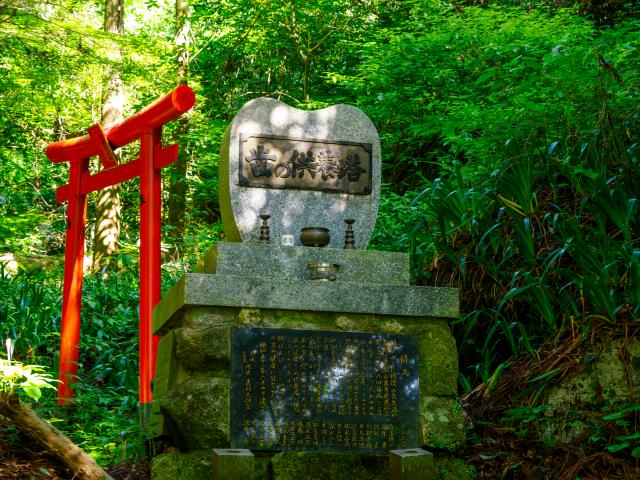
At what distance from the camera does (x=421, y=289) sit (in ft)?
14.3

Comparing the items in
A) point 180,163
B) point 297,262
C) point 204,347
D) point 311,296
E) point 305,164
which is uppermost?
point 180,163

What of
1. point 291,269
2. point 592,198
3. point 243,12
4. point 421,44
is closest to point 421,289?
point 291,269

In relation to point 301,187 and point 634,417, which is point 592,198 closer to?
point 634,417

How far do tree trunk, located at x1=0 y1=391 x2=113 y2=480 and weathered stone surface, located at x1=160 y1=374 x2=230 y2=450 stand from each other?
425mm

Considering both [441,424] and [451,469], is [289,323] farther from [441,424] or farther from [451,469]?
[451,469]

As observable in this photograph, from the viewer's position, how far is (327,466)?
394cm

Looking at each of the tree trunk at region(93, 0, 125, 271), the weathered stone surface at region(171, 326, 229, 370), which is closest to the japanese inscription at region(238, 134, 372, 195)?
the weathered stone surface at region(171, 326, 229, 370)

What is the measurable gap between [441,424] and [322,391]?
679 millimetres

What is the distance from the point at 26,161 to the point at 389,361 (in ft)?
35.3

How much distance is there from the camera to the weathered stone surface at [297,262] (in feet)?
13.9

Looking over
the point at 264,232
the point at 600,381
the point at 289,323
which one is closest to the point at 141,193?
the point at 264,232

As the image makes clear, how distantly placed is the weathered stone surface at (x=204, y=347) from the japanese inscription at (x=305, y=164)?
104cm

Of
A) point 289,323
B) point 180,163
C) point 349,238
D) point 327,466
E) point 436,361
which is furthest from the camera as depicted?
point 180,163

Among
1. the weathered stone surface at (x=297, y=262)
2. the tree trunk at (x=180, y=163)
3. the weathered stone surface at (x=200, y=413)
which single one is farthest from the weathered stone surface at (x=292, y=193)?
the tree trunk at (x=180, y=163)
